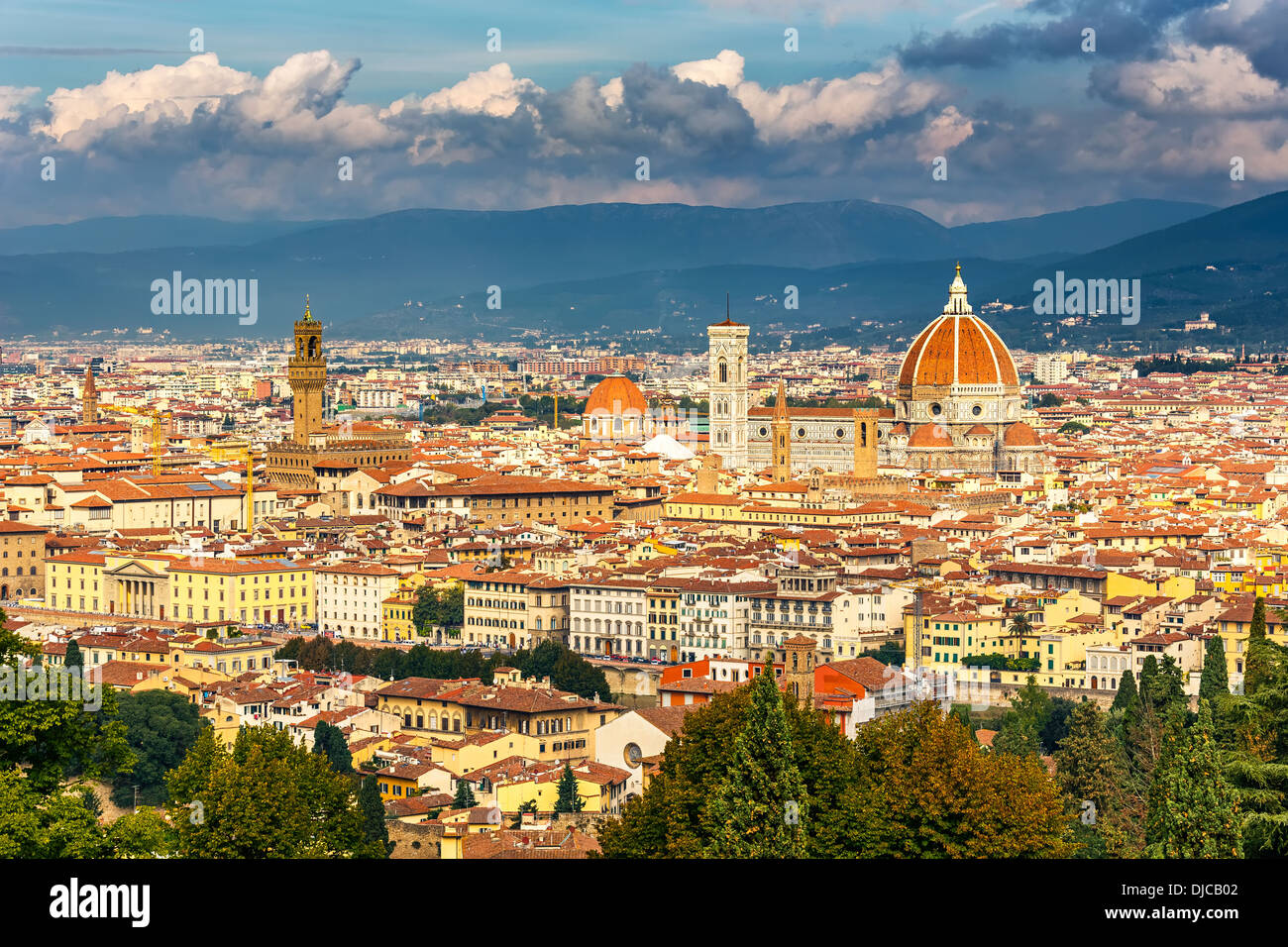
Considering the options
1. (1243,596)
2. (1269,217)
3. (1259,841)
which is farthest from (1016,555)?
(1269,217)

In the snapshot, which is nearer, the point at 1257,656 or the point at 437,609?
the point at 1257,656

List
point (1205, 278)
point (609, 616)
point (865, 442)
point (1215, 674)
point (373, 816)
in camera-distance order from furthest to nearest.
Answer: point (1205, 278), point (865, 442), point (609, 616), point (1215, 674), point (373, 816)

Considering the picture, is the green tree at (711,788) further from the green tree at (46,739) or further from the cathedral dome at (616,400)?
the cathedral dome at (616,400)

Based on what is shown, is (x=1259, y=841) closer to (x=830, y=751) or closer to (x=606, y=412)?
(x=830, y=751)

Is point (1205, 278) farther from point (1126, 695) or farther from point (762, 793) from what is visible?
point (762, 793)

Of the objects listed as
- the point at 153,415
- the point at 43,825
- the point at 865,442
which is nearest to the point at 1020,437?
the point at 865,442

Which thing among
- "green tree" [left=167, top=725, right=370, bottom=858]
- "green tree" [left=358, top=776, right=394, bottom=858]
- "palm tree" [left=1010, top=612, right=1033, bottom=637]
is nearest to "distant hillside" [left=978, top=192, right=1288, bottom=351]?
"palm tree" [left=1010, top=612, right=1033, bottom=637]

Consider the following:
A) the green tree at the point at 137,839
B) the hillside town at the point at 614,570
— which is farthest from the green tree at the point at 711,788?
the green tree at the point at 137,839
